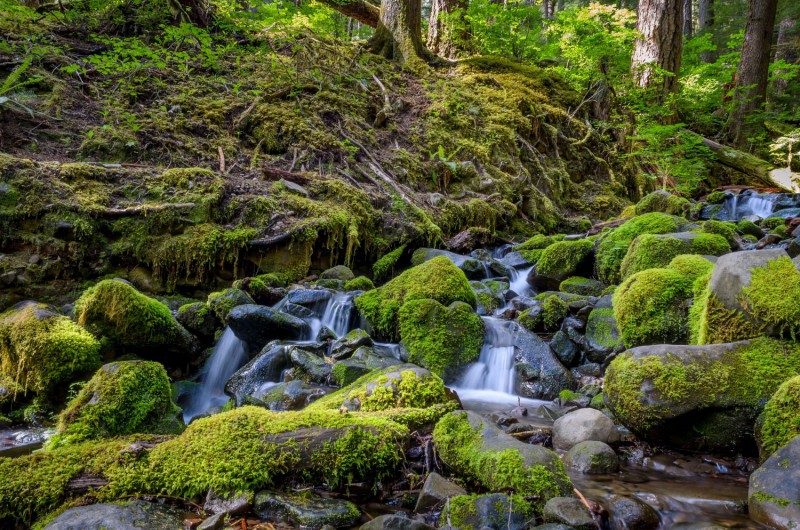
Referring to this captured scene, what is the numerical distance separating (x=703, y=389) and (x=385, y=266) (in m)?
5.44

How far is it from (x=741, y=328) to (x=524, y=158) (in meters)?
8.65

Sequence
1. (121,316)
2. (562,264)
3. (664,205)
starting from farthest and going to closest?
(664,205)
(562,264)
(121,316)

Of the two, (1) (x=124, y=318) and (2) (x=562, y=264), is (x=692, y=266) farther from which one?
Result: (1) (x=124, y=318)

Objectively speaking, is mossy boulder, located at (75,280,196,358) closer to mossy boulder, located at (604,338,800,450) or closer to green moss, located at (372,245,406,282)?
green moss, located at (372,245,406,282)

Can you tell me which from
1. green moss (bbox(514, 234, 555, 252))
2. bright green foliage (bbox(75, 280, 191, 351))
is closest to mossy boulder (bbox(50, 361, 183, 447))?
bright green foliage (bbox(75, 280, 191, 351))

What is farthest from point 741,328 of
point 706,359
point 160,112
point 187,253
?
point 160,112

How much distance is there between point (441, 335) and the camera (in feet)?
17.4

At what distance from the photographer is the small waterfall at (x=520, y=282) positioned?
739 centimetres

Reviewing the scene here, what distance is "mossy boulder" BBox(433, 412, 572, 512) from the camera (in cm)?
242

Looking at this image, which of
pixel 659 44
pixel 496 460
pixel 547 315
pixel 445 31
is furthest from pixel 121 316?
pixel 659 44

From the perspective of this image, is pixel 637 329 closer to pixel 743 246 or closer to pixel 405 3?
pixel 743 246

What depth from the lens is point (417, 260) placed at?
7969 millimetres

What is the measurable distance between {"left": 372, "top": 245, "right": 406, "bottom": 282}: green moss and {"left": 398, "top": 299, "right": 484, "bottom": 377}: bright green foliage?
8.12ft

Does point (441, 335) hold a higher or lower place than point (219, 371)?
higher
